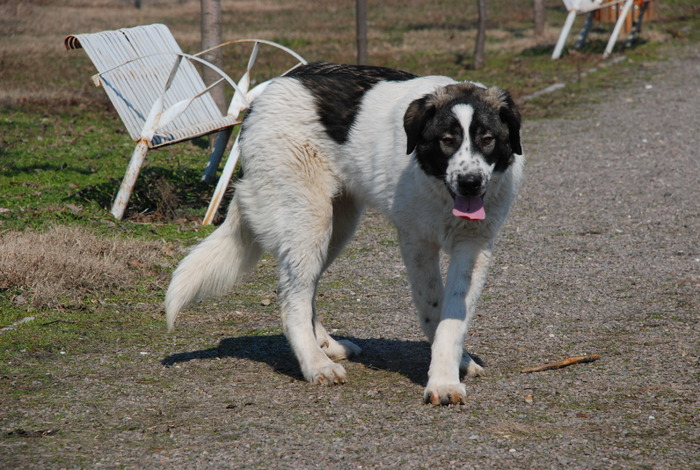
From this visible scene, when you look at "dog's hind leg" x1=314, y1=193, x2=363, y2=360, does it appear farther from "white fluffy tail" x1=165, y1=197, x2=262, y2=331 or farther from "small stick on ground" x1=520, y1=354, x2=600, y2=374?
"small stick on ground" x1=520, y1=354, x2=600, y2=374

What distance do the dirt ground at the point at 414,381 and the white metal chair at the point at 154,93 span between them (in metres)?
1.61

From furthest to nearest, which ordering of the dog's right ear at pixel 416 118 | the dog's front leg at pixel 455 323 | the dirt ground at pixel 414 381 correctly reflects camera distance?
the dog's right ear at pixel 416 118, the dog's front leg at pixel 455 323, the dirt ground at pixel 414 381

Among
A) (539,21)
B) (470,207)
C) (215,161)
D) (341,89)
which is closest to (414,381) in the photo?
(470,207)

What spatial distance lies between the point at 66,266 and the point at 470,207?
2924 mm

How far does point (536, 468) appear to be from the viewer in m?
3.18

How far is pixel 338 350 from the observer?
183 inches

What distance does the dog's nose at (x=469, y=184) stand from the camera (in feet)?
12.3

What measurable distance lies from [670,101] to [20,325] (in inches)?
419

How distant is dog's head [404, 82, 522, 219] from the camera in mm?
3799

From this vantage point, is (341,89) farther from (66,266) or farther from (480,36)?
(480,36)

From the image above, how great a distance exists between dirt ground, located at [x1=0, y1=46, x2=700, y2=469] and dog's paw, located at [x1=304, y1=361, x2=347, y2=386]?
0.18ft

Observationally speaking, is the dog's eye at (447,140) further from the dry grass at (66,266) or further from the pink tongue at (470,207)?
the dry grass at (66,266)

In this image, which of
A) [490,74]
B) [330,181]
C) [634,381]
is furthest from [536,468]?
[490,74]

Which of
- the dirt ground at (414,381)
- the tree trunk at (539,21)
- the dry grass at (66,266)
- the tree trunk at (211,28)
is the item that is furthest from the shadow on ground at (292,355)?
the tree trunk at (539,21)
